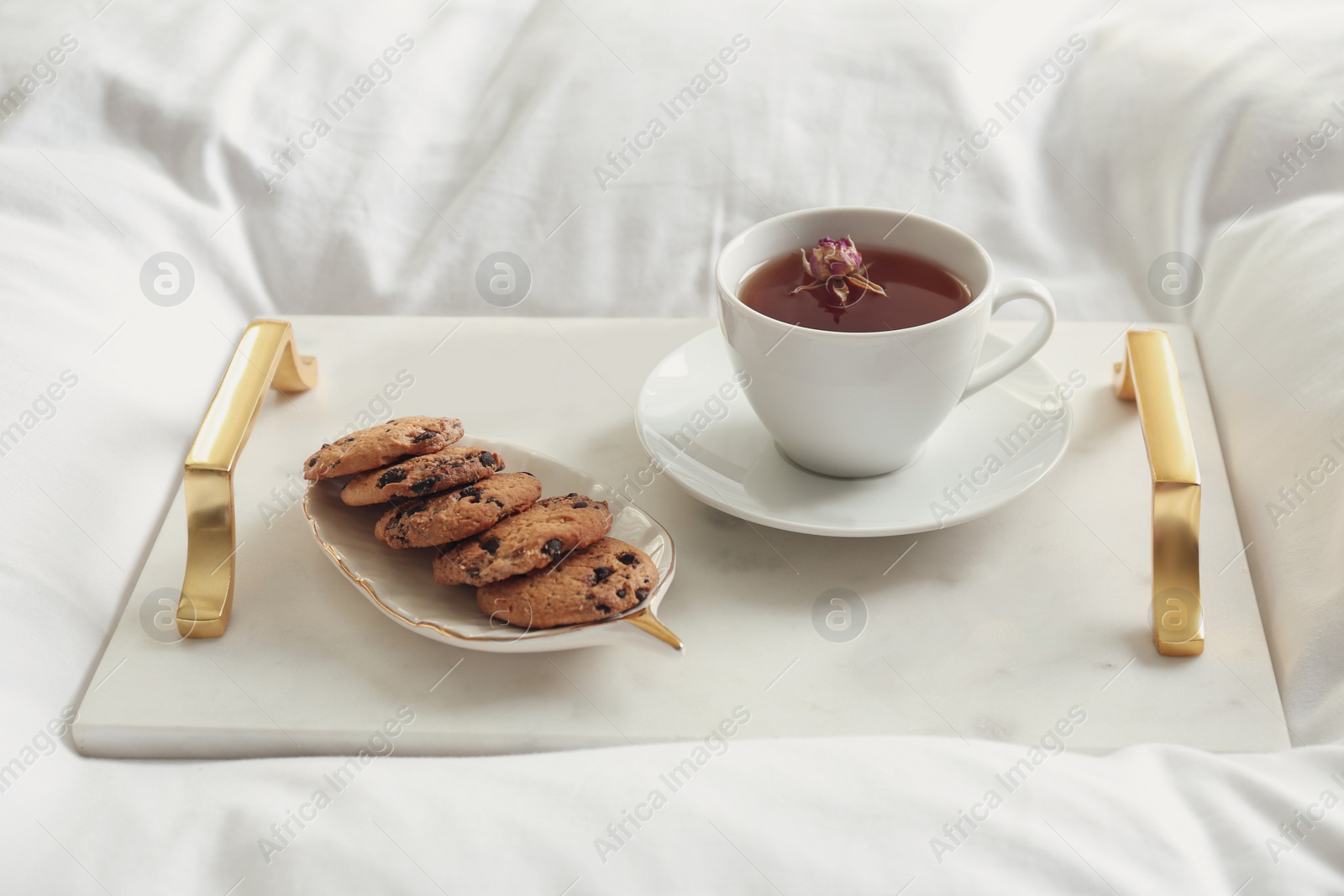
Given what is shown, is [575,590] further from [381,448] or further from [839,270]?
[839,270]

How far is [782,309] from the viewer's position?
70 cm

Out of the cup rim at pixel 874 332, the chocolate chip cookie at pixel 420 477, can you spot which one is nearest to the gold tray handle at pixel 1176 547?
the cup rim at pixel 874 332

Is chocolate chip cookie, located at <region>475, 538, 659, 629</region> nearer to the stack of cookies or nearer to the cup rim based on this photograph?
the stack of cookies

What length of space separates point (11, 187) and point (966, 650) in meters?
0.91

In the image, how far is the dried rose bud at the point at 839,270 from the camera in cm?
71

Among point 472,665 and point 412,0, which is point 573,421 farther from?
point 412,0

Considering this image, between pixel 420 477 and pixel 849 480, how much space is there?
278mm

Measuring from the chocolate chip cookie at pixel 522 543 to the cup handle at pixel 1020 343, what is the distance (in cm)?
27

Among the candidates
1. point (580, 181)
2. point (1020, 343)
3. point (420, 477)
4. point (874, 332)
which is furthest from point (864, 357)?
point (580, 181)

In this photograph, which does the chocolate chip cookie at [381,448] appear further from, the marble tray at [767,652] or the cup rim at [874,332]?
the cup rim at [874,332]

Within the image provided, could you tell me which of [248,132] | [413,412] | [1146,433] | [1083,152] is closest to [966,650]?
[1146,433]

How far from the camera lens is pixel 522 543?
0.61 meters

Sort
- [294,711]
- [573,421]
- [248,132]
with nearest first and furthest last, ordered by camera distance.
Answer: [294,711] < [573,421] < [248,132]

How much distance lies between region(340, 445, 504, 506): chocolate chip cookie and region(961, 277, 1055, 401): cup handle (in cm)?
32
